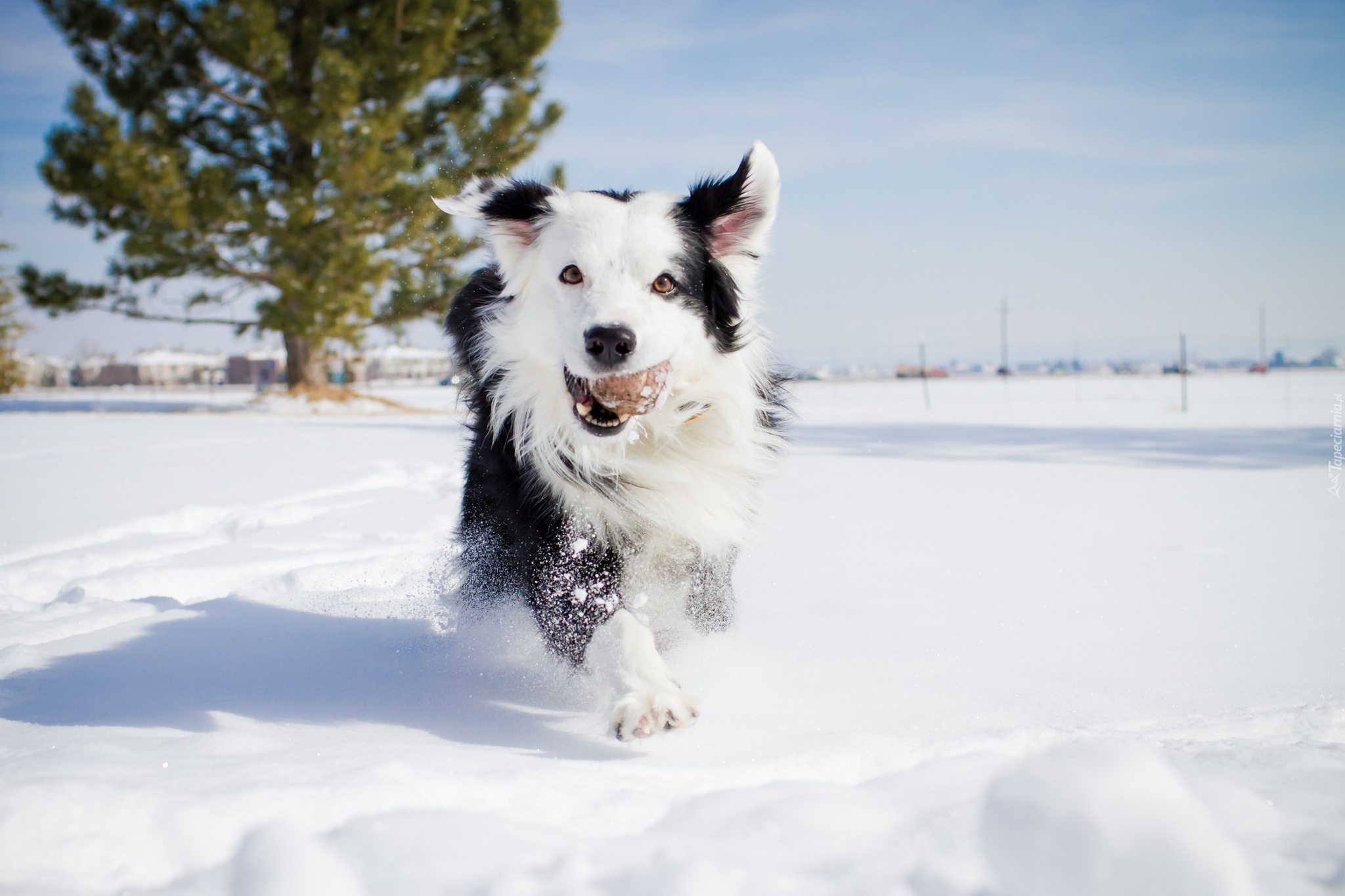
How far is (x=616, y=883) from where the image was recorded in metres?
1.15

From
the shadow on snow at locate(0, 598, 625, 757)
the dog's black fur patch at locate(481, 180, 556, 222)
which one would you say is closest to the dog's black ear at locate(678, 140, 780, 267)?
the dog's black fur patch at locate(481, 180, 556, 222)

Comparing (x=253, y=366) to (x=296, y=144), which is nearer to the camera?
(x=296, y=144)

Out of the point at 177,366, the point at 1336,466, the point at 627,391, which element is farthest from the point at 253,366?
the point at 627,391

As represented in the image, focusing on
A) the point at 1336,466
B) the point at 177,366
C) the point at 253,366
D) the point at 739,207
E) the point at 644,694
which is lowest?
the point at 1336,466

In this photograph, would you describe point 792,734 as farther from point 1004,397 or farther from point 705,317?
point 1004,397

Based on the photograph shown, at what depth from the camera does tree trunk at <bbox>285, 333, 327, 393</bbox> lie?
17.5 meters

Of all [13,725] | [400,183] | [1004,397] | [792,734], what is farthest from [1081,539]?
[1004,397]

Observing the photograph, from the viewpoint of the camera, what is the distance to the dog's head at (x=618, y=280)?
2.30 metres

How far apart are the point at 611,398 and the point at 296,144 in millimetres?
17892

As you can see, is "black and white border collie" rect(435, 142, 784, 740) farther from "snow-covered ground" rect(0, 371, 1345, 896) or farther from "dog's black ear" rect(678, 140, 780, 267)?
"snow-covered ground" rect(0, 371, 1345, 896)

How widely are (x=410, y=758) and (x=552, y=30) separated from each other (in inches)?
748

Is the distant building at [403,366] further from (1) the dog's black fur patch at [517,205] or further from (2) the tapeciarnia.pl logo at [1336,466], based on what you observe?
(1) the dog's black fur patch at [517,205]

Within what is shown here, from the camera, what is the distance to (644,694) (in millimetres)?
1945

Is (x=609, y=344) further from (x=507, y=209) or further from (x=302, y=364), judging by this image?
(x=302, y=364)
